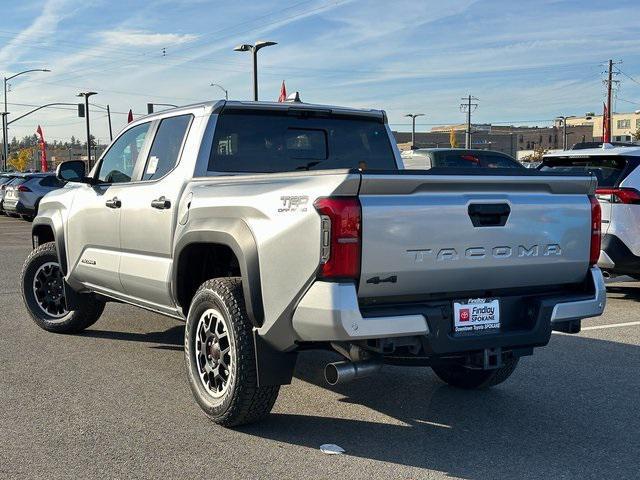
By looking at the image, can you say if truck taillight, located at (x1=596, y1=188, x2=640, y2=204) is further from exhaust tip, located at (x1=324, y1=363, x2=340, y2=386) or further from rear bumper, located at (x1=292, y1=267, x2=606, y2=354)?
exhaust tip, located at (x1=324, y1=363, x2=340, y2=386)

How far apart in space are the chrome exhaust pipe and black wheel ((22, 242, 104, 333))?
11.9 ft

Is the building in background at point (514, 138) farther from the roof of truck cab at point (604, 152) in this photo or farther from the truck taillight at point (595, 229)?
the truck taillight at point (595, 229)

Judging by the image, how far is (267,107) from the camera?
5.55 metres

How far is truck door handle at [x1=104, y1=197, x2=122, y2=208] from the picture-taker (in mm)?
5887

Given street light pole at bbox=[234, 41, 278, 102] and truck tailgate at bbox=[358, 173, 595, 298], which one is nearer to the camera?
truck tailgate at bbox=[358, 173, 595, 298]

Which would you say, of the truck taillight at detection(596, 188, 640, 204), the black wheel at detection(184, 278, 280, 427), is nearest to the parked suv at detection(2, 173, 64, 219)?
the truck taillight at detection(596, 188, 640, 204)

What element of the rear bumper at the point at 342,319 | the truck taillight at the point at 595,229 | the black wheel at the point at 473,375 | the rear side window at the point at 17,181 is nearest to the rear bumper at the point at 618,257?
the black wheel at the point at 473,375

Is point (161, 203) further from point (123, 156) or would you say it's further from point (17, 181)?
point (17, 181)

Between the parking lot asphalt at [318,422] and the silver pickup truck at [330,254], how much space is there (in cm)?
31

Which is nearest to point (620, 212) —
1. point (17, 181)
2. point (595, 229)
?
point (595, 229)

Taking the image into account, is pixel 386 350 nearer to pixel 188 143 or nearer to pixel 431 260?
pixel 431 260

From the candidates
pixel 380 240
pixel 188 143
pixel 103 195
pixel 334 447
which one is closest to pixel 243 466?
pixel 334 447

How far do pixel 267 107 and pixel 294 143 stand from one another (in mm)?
330

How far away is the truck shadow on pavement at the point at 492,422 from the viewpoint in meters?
4.17
